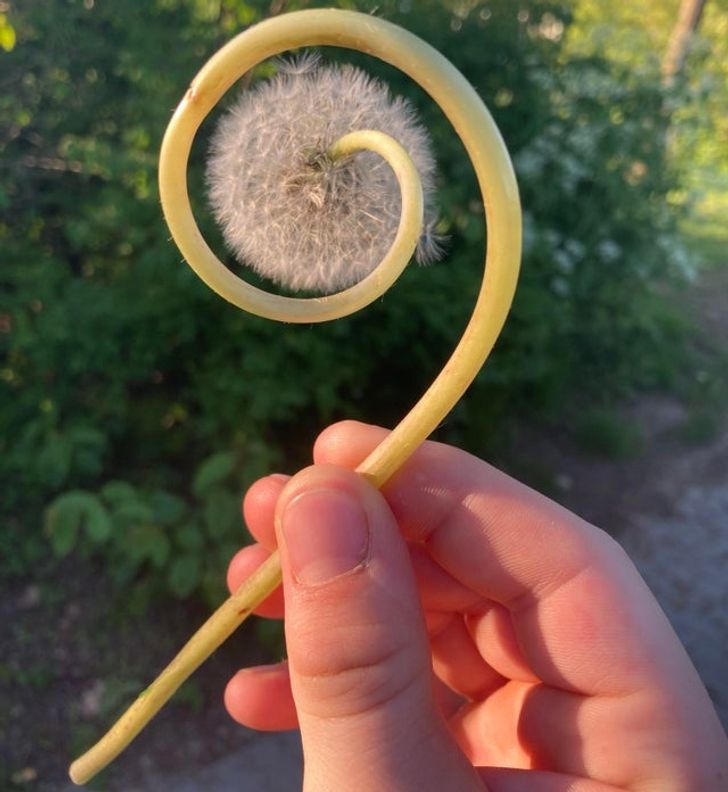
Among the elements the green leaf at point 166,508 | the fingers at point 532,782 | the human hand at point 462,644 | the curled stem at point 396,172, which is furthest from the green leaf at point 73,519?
the fingers at point 532,782

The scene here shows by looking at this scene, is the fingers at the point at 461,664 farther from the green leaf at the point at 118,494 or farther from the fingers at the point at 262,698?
the green leaf at the point at 118,494

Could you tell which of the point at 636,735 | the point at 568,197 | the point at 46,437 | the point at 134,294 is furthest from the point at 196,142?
the point at 636,735

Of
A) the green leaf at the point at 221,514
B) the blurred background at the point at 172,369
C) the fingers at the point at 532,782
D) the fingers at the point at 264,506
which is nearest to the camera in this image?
the fingers at the point at 532,782

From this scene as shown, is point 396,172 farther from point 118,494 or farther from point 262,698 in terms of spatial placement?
point 118,494

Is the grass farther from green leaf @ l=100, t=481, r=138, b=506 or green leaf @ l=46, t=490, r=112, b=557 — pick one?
green leaf @ l=46, t=490, r=112, b=557

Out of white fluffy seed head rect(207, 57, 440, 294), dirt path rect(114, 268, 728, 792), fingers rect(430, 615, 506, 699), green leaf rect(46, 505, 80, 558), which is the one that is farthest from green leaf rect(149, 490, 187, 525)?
white fluffy seed head rect(207, 57, 440, 294)
